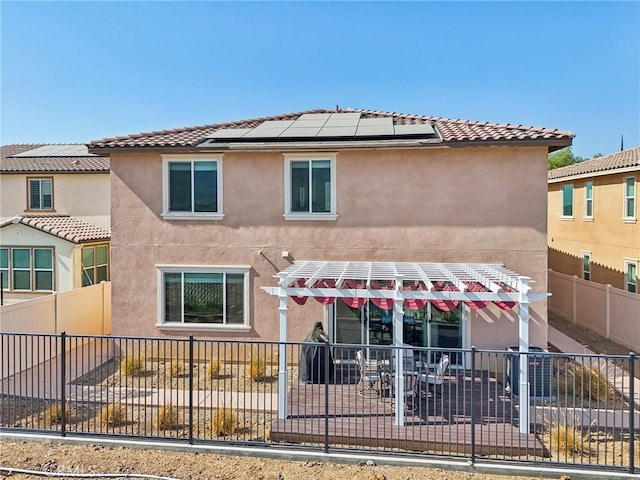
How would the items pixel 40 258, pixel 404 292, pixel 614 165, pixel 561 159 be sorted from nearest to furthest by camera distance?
pixel 404 292, pixel 40 258, pixel 614 165, pixel 561 159

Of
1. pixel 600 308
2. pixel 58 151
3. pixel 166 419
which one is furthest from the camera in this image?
pixel 58 151

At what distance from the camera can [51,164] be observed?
22.0m

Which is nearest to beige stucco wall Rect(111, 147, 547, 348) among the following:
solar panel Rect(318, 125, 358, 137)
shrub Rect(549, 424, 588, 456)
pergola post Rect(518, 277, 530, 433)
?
solar panel Rect(318, 125, 358, 137)

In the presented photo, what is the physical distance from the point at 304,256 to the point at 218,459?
6522 millimetres

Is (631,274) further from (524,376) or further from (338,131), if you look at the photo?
(338,131)

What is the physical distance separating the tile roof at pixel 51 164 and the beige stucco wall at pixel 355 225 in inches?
387

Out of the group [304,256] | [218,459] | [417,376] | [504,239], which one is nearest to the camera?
[218,459]

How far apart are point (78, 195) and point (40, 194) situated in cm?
222

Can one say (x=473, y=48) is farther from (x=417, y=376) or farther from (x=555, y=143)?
(x=417, y=376)

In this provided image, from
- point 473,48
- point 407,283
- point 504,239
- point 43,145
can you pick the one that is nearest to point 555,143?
point 504,239

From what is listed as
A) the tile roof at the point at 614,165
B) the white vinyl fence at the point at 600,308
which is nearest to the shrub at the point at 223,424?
the white vinyl fence at the point at 600,308

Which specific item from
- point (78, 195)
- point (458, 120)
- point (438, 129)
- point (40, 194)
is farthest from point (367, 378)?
point (40, 194)

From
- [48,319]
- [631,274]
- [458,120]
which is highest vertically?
A: [458,120]

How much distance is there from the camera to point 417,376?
9.15m
